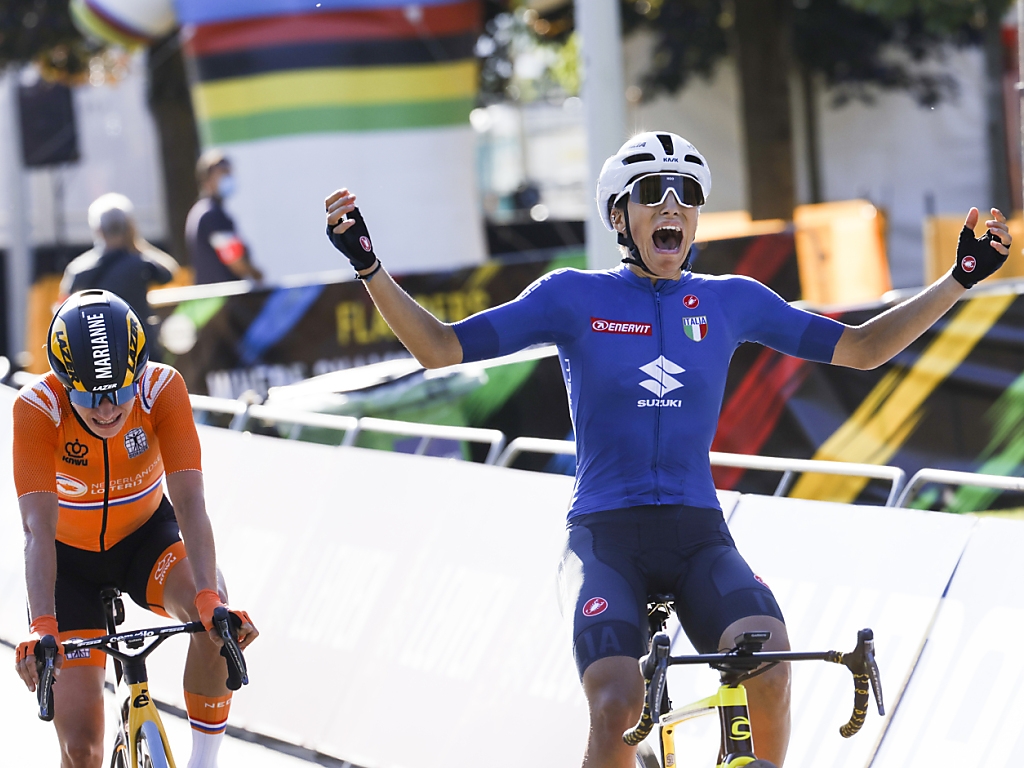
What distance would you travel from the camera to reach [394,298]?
150 inches

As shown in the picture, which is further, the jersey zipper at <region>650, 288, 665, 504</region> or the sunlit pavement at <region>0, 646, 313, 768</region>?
the sunlit pavement at <region>0, 646, 313, 768</region>

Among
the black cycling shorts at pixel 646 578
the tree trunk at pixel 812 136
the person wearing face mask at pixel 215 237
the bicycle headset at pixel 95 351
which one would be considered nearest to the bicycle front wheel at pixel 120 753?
the bicycle headset at pixel 95 351

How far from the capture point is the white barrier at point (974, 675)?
4324mm

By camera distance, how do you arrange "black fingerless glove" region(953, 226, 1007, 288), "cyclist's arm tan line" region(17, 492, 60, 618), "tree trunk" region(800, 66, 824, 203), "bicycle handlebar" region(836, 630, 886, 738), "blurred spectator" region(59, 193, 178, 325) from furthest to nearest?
"tree trunk" region(800, 66, 824, 203), "blurred spectator" region(59, 193, 178, 325), "cyclist's arm tan line" region(17, 492, 60, 618), "black fingerless glove" region(953, 226, 1007, 288), "bicycle handlebar" region(836, 630, 886, 738)

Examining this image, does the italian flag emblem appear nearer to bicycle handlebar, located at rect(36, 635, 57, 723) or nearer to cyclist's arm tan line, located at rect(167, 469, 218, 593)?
cyclist's arm tan line, located at rect(167, 469, 218, 593)

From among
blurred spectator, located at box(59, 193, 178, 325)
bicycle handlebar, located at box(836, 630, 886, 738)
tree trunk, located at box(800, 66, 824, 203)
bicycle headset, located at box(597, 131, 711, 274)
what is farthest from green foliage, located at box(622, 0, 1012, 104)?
bicycle handlebar, located at box(836, 630, 886, 738)

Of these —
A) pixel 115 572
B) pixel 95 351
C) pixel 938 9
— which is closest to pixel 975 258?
pixel 95 351

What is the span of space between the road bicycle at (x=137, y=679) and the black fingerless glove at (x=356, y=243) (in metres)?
1.02

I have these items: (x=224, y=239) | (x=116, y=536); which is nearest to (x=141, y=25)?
(x=224, y=239)

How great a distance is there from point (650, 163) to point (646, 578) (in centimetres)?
110

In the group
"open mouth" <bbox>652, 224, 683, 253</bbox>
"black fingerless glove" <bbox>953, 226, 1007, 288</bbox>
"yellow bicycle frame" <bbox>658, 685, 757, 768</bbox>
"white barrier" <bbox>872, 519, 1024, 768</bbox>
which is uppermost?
"open mouth" <bbox>652, 224, 683, 253</bbox>

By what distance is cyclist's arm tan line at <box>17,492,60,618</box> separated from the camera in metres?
4.14

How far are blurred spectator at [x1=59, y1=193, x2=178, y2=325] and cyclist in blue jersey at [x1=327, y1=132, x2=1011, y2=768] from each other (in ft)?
22.4

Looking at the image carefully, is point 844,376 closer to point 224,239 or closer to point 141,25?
point 224,239
